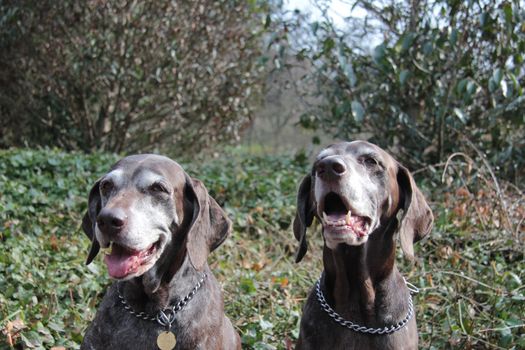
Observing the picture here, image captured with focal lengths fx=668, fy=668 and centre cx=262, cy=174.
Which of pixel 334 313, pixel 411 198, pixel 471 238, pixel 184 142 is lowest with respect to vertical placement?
pixel 184 142

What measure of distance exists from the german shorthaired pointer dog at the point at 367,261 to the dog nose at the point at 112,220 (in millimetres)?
935

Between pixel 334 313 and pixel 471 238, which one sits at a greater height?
pixel 334 313

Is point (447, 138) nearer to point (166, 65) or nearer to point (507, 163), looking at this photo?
point (507, 163)

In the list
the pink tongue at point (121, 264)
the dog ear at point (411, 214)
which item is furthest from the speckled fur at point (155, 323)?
the dog ear at point (411, 214)

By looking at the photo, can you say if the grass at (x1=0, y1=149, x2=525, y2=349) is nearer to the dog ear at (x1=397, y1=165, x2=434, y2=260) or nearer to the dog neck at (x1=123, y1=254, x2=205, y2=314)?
the dog neck at (x1=123, y1=254, x2=205, y2=314)

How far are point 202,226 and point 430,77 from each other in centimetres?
510

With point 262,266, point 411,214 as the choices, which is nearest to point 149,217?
point 411,214

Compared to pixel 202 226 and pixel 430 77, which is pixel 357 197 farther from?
pixel 430 77

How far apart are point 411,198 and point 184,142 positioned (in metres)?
8.09

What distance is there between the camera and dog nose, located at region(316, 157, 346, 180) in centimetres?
312

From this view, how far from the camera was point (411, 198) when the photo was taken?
11.8 feet

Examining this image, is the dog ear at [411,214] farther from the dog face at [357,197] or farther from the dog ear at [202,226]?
the dog ear at [202,226]

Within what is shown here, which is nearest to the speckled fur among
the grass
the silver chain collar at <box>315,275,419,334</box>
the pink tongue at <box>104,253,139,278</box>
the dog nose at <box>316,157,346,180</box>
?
the pink tongue at <box>104,253,139,278</box>

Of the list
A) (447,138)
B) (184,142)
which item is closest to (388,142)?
(447,138)
